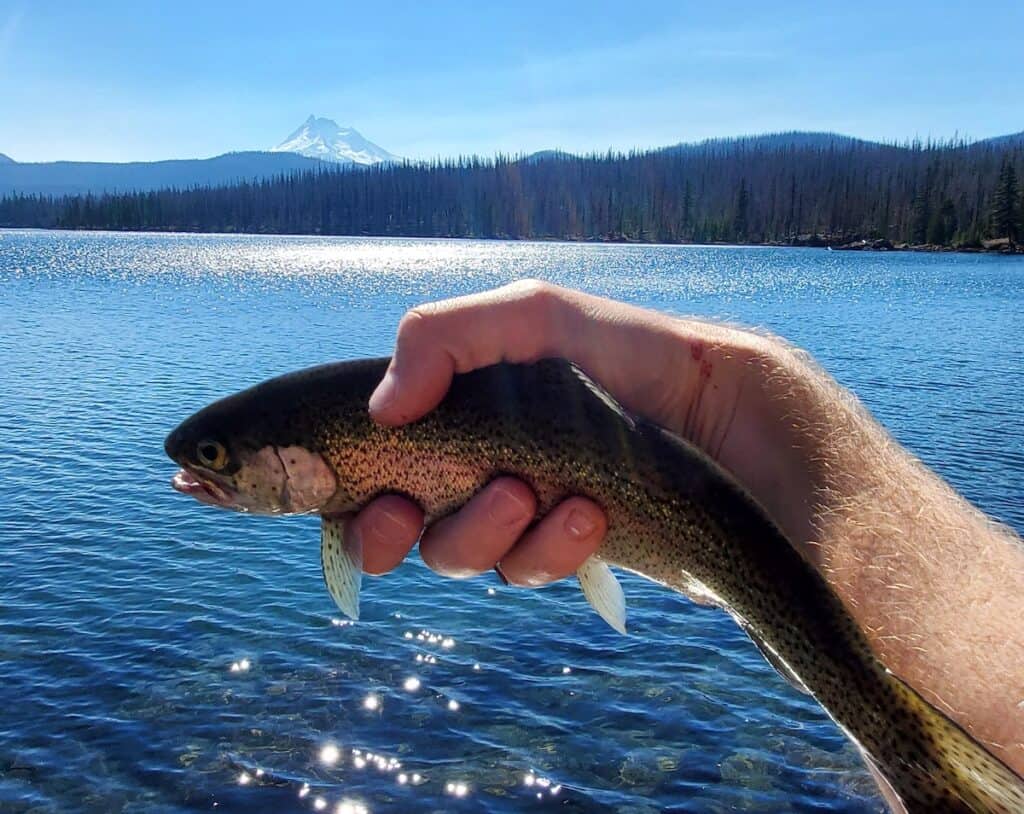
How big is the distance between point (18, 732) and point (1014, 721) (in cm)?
1194

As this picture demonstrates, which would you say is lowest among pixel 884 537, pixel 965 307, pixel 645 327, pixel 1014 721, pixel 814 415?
pixel 965 307

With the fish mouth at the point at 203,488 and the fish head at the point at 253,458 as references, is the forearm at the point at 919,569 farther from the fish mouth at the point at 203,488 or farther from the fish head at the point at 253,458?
the fish mouth at the point at 203,488

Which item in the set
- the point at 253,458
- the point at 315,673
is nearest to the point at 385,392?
the point at 253,458

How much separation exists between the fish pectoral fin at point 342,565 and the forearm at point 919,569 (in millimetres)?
2448

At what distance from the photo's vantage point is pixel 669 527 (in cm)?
450

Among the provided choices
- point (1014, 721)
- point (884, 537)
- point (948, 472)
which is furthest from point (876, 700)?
point (948, 472)

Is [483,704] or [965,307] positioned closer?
[483,704]

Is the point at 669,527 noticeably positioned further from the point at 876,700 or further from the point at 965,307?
the point at 965,307

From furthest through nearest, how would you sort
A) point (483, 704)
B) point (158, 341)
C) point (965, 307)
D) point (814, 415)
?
1. point (965, 307)
2. point (158, 341)
3. point (483, 704)
4. point (814, 415)

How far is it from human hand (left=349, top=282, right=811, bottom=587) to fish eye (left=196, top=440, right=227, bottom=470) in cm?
82

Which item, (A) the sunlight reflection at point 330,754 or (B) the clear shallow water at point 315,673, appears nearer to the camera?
(B) the clear shallow water at point 315,673

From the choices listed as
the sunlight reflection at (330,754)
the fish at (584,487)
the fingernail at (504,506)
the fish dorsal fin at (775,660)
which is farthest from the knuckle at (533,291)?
the sunlight reflection at (330,754)

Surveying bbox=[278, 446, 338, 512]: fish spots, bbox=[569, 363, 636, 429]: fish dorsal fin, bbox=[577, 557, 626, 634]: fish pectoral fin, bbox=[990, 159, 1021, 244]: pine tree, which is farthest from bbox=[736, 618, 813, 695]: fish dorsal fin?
bbox=[990, 159, 1021, 244]: pine tree

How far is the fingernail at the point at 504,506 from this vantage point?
183 inches
